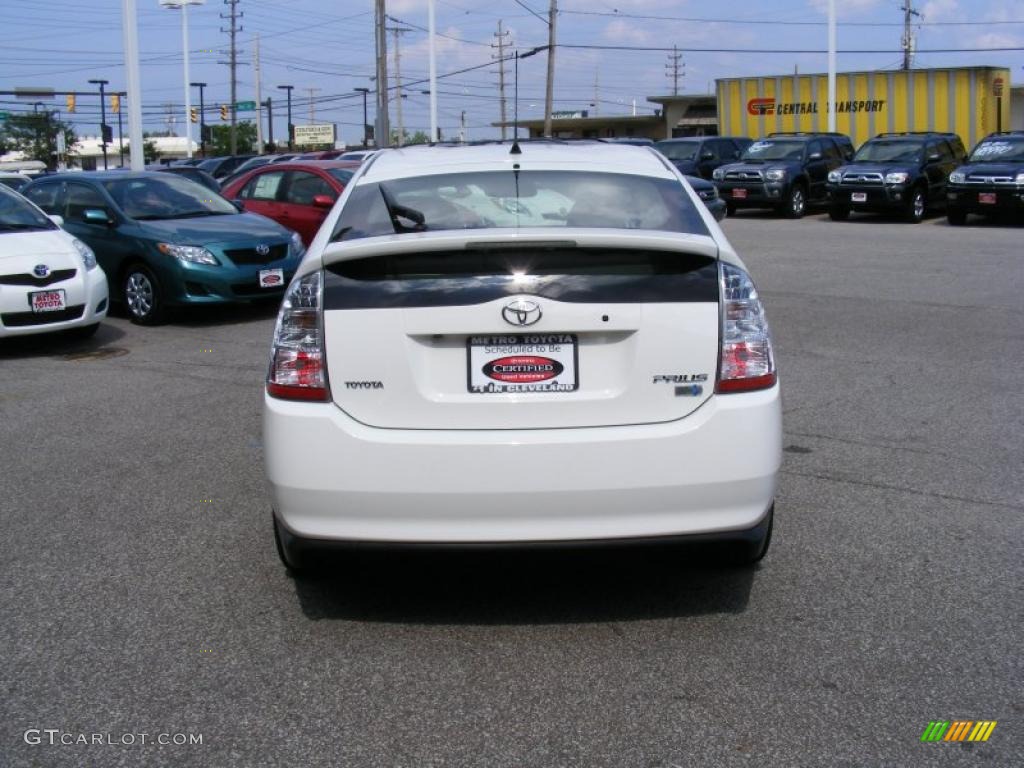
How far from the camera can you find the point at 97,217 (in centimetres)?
1167

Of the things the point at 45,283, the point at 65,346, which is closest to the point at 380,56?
the point at 65,346

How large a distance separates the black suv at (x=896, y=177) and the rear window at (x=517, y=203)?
66.7 ft

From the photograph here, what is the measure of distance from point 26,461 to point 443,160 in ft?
10.7

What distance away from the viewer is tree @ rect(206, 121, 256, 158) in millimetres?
105375

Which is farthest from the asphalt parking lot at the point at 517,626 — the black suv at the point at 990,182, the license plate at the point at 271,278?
the black suv at the point at 990,182

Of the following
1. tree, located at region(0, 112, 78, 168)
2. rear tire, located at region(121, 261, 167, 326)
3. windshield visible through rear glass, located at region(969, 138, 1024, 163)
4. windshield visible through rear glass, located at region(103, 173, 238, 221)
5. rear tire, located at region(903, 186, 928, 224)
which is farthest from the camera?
tree, located at region(0, 112, 78, 168)

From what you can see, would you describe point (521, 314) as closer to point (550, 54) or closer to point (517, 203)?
point (517, 203)

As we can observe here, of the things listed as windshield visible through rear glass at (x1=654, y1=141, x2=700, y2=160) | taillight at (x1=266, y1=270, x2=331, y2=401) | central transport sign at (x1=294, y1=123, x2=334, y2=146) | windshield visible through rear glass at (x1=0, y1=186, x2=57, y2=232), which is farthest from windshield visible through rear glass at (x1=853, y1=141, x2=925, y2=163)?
central transport sign at (x1=294, y1=123, x2=334, y2=146)

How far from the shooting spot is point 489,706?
3.44 meters

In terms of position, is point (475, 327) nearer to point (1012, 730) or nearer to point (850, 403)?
point (1012, 730)

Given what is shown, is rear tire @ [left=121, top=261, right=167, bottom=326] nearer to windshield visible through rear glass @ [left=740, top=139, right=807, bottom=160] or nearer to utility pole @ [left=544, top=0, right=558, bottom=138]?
windshield visible through rear glass @ [left=740, top=139, right=807, bottom=160]

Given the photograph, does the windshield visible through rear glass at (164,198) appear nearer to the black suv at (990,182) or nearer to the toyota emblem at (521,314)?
the toyota emblem at (521,314)

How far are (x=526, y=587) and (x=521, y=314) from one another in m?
1.25

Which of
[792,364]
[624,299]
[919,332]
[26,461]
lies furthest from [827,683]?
[919,332]
